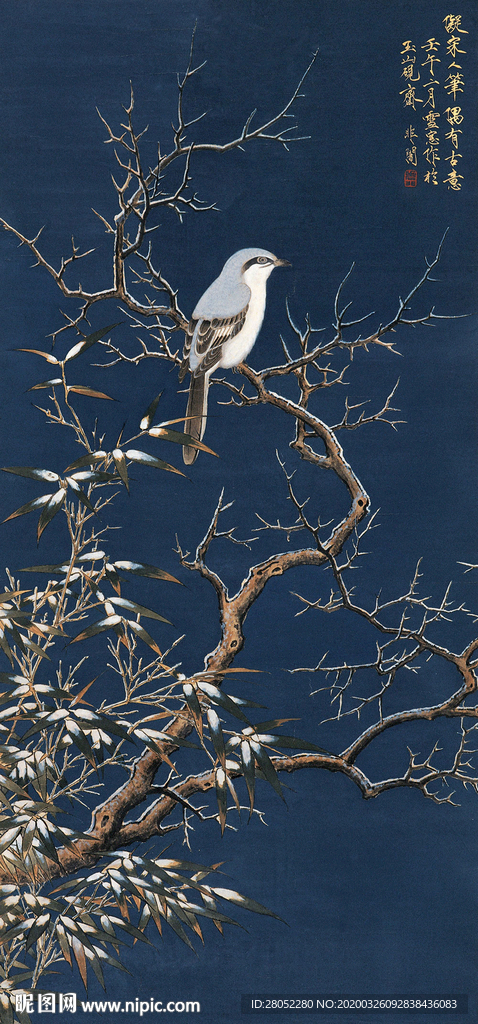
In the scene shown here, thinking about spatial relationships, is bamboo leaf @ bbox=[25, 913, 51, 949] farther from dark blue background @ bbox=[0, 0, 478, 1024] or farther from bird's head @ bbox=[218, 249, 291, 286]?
bird's head @ bbox=[218, 249, 291, 286]

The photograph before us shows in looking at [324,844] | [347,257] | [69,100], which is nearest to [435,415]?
[347,257]

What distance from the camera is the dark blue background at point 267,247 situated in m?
2.33

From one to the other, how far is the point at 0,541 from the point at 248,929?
53.4 inches

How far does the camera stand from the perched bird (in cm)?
231

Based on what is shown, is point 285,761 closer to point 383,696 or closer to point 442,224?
point 383,696

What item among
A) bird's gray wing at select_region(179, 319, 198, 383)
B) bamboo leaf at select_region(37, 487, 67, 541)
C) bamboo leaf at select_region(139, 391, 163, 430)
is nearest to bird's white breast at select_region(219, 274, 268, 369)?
bird's gray wing at select_region(179, 319, 198, 383)

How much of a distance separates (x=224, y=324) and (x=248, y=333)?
8cm

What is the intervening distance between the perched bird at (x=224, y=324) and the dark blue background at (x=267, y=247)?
1.6 inches

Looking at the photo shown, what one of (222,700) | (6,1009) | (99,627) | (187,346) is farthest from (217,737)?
(187,346)

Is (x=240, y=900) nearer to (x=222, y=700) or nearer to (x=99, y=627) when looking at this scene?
(x=222, y=700)

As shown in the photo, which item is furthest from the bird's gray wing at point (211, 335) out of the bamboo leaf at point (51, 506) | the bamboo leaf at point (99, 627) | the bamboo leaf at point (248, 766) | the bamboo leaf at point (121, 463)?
the bamboo leaf at point (248, 766)

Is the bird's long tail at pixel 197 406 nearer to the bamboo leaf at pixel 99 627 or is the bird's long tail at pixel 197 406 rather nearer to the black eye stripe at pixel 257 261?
the black eye stripe at pixel 257 261

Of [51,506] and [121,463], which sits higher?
[121,463]

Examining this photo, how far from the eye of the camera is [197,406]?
2.34 meters
